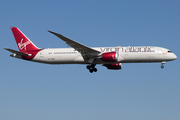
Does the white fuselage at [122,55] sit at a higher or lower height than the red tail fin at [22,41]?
lower

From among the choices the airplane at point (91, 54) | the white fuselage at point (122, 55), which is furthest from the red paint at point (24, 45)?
the white fuselage at point (122, 55)

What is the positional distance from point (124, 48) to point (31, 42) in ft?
57.6

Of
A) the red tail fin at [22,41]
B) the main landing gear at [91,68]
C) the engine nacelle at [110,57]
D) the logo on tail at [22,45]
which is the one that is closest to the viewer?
the engine nacelle at [110,57]

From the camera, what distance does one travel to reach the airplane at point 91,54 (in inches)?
1959

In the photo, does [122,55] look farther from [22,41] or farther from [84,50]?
[22,41]

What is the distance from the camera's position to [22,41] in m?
57.6

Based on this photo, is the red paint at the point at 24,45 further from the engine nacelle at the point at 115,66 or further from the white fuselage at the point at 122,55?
the engine nacelle at the point at 115,66

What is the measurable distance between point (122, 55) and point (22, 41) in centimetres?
1928

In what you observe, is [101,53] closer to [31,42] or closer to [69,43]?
[69,43]

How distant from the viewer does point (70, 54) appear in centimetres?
5269

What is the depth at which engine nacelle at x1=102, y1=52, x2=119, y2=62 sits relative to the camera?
49.3 metres

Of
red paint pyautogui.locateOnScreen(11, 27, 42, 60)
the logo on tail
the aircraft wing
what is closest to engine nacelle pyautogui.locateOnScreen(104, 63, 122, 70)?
the aircraft wing

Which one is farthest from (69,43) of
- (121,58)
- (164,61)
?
(164,61)

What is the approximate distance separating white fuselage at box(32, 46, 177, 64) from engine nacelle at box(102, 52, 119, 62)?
125cm
